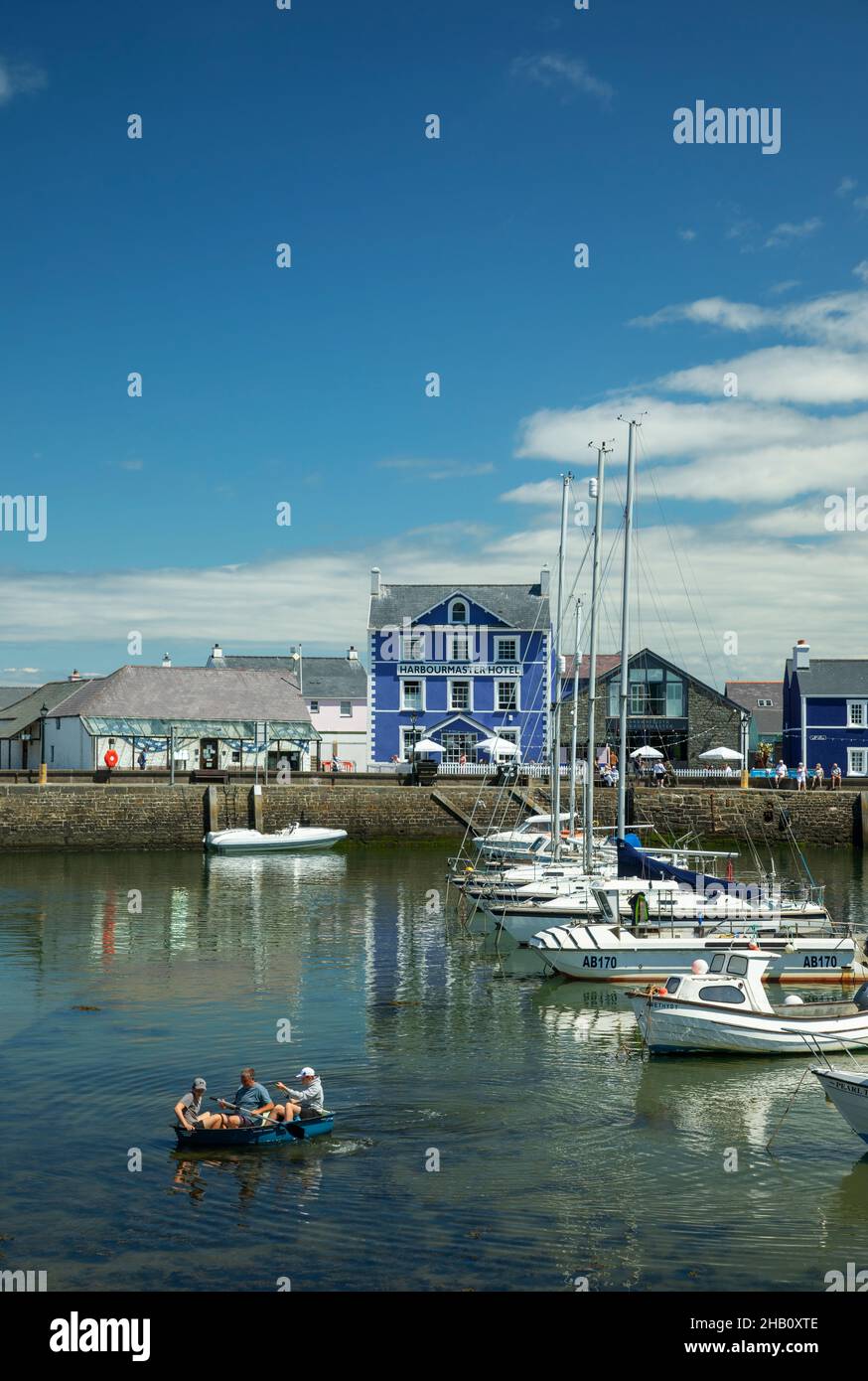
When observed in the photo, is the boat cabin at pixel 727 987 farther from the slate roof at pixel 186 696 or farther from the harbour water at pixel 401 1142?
the slate roof at pixel 186 696

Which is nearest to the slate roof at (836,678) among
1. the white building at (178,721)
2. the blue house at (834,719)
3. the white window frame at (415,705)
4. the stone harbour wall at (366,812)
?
the blue house at (834,719)

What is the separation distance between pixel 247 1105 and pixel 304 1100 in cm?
86

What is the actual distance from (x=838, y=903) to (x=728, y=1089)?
2220 centimetres

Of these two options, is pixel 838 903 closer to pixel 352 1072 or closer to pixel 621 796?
pixel 621 796

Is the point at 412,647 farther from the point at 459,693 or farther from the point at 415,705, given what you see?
the point at 459,693

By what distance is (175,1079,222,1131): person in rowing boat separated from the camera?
59.3 ft

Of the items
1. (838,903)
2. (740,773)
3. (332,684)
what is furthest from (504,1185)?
(332,684)

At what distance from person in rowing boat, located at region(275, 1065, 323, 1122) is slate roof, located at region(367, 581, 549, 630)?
55918 millimetres

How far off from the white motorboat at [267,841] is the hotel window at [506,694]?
18.9 metres

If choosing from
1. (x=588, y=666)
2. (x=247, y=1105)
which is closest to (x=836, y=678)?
(x=588, y=666)

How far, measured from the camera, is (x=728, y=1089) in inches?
834

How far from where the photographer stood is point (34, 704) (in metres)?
77.3

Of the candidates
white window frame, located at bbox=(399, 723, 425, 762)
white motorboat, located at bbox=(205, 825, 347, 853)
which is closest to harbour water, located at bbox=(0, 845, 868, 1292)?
white motorboat, located at bbox=(205, 825, 347, 853)

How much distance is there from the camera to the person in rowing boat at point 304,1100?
60.6 feet
